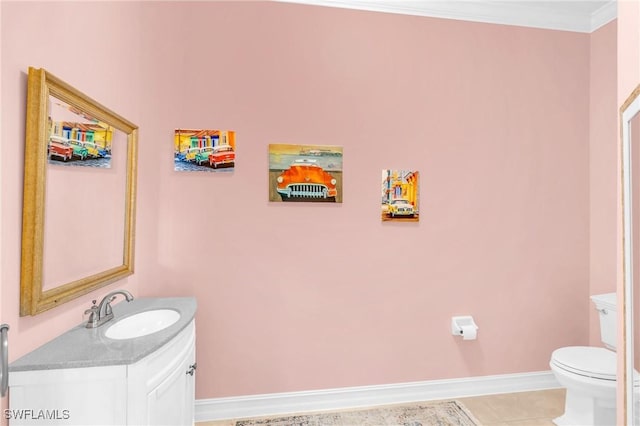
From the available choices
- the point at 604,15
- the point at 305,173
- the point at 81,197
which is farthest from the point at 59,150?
the point at 604,15

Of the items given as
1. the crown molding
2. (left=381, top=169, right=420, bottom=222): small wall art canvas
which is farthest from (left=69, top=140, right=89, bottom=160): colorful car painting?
the crown molding

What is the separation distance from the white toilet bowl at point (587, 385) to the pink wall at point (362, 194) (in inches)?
18.7

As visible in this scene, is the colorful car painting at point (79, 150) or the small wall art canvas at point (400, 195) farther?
the small wall art canvas at point (400, 195)

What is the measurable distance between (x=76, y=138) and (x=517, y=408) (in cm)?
309

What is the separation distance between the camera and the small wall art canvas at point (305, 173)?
219cm

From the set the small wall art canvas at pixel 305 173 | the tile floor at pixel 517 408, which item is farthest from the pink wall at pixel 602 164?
the small wall art canvas at pixel 305 173

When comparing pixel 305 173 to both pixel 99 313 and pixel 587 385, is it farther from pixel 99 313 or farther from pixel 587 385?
pixel 587 385

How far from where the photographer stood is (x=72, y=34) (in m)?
1.43

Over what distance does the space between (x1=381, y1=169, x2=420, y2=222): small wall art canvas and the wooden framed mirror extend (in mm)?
1626

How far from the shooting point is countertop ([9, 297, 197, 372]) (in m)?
1.08

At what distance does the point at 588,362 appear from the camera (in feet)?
6.35

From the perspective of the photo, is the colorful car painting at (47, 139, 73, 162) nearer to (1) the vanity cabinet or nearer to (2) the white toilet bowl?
(1) the vanity cabinet

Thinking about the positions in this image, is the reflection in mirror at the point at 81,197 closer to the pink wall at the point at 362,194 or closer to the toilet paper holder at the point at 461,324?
the pink wall at the point at 362,194

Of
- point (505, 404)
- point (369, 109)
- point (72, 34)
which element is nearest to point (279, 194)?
point (369, 109)
